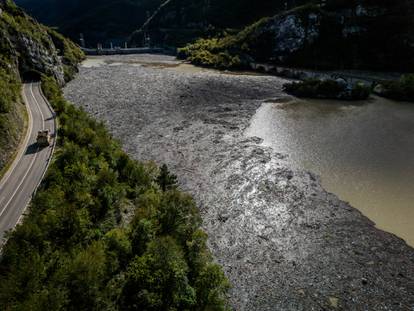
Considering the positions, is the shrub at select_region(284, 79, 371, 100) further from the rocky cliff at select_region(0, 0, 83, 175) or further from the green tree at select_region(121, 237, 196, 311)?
the green tree at select_region(121, 237, 196, 311)

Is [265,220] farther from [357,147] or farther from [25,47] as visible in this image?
[25,47]

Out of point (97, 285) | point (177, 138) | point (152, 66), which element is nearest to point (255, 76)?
point (152, 66)

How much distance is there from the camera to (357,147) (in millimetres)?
57000

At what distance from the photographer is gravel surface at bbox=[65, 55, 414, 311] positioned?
2803 centimetres

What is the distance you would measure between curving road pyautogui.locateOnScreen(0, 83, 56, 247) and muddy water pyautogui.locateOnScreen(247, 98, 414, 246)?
3784 centimetres

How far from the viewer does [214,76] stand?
118 m

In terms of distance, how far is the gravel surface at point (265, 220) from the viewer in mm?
28031

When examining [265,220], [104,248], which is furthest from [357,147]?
[104,248]

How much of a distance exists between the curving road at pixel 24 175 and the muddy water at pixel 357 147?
3784 cm

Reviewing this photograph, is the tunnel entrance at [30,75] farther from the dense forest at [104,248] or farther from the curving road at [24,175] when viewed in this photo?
the dense forest at [104,248]

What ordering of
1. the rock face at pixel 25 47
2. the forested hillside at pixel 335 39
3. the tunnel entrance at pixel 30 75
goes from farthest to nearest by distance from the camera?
the forested hillside at pixel 335 39 → the tunnel entrance at pixel 30 75 → the rock face at pixel 25 47

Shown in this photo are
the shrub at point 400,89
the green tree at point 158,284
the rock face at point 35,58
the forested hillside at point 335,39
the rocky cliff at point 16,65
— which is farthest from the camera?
the forested hillside at point 335,39

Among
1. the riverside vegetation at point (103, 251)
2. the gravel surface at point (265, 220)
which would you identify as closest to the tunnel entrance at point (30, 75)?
the gravel surface at point (265, 220)

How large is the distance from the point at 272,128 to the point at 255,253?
39.5m
